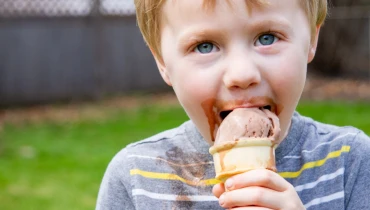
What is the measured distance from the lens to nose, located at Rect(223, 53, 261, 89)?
155 centimetres

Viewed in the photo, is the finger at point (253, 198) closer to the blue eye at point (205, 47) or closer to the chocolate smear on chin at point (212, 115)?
the chocolate smear on chin at point (212, 115)

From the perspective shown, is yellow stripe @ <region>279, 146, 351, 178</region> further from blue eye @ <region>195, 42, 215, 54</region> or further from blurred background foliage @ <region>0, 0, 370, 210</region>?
blurred background foliage @ <region>0, 0, 370, 210</region>

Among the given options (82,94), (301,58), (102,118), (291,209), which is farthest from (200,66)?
(82,94)

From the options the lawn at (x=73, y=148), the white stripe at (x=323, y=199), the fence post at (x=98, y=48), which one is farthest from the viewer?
the fence post at (x=98, y=48)

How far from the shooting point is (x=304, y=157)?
76.4 inches

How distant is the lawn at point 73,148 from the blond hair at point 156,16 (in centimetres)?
314

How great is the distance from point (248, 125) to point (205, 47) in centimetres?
24

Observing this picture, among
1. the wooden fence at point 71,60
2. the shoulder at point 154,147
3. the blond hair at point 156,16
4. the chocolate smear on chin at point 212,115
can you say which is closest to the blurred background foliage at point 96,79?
the wooden fence at point 71,60

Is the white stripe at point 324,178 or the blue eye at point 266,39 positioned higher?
the blue eye at point 266,39

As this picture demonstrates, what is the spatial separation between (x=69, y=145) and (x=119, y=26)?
13.8ft

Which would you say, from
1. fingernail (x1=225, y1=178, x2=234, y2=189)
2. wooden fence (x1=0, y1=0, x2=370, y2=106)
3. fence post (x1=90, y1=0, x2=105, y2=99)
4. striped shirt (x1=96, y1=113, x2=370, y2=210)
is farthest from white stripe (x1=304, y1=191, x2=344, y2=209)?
fence post (x1=90, y1=0, x2=105, y2=99)

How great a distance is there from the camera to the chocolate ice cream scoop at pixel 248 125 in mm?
1524

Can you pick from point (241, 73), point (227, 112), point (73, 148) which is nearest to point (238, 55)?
point (241, 73)

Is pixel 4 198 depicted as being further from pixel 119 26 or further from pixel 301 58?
pixel 119 26
